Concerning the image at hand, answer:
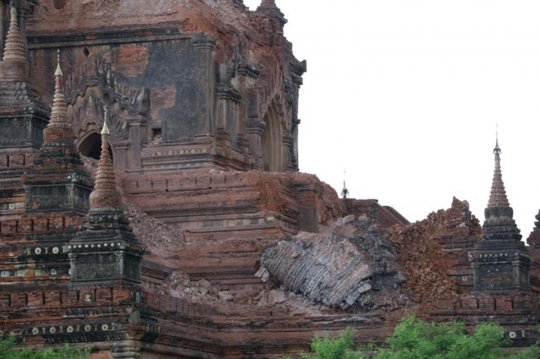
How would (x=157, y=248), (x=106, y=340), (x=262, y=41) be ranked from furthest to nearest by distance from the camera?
(x=262, y=41), (x=157, y=248), (x=106, y=340)

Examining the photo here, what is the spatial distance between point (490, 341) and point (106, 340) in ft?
28.8

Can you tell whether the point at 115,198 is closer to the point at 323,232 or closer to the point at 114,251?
the point at 114,251

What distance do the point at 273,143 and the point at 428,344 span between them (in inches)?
853

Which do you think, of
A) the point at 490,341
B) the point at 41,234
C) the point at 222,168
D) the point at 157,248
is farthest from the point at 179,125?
the point at 490,341

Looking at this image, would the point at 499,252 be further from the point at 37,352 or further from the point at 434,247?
the point at 37,352

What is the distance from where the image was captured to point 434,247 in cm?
6944

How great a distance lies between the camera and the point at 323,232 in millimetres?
67750

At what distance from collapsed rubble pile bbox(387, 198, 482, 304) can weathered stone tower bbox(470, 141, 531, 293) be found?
3.28 ft

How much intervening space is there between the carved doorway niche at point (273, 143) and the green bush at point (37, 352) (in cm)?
2222

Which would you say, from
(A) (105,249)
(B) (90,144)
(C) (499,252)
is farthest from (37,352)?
(B) (90,144)

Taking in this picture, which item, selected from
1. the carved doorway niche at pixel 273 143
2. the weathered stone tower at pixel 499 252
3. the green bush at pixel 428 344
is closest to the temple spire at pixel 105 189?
the green bush at pixel 428 344

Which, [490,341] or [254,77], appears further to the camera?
[254,77]

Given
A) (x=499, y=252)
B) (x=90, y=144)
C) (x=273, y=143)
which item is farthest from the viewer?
(x=273, y=143)

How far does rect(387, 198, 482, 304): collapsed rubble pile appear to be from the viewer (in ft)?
218
